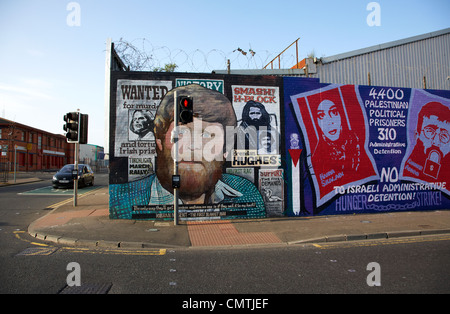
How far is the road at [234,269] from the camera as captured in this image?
421cm

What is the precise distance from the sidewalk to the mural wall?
0.76 m

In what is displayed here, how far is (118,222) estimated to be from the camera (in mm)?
8984

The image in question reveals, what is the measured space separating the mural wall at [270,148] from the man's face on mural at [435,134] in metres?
0.04

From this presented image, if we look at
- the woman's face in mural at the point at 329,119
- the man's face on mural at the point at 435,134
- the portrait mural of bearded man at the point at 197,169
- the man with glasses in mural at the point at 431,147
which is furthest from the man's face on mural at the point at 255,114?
the man's face on mural at the point at 435,134

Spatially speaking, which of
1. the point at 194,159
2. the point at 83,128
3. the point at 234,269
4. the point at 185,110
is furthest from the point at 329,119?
the point at 83,128

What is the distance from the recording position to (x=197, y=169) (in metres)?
9.75

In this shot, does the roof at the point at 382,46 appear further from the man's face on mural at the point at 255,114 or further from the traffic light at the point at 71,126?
the traffic light at the point at 71,126

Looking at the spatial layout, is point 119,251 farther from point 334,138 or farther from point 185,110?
point 334,138

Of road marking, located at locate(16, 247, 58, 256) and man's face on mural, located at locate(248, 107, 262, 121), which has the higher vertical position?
man's face on mural, located at locate(248, 107, 262, 121)

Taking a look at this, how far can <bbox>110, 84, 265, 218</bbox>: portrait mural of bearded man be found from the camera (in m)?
9.55

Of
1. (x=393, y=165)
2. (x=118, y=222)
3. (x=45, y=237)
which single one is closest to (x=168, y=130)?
(x=118, y=222)

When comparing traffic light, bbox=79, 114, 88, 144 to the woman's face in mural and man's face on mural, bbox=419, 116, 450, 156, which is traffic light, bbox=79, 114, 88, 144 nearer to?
the woman's face in mural

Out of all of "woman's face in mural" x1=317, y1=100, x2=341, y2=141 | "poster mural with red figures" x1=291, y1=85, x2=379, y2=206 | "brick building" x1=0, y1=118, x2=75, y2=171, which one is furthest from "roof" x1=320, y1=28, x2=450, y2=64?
"brick building" x1=0, y1=118, x2=75, y2=171
